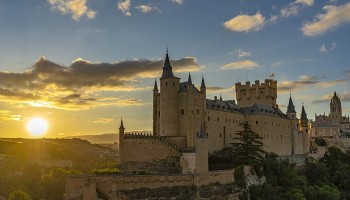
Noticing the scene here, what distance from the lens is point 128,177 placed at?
1711 inches

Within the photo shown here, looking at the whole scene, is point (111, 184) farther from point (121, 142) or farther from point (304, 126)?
point (304, 126)

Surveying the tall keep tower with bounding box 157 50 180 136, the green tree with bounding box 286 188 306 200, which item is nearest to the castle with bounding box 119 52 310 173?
the tall keep tower with bounding box 157 50 180 136

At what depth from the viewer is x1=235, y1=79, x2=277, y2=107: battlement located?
7725cm

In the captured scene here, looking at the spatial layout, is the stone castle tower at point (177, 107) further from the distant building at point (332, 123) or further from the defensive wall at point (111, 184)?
the distant building at point (332, 123)

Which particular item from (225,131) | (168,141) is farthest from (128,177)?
(225,131)

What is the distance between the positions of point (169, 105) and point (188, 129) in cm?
379

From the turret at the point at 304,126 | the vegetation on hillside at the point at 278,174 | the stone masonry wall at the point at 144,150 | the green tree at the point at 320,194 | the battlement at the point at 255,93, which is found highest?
the battlement at the point at 255,93

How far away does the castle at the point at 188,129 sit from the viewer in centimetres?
5147

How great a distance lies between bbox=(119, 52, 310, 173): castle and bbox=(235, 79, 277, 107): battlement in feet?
9.12

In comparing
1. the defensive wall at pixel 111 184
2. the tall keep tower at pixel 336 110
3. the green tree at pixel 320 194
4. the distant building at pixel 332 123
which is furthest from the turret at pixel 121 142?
the tall keep tower at pixel 336 110

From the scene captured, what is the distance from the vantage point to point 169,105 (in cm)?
5631

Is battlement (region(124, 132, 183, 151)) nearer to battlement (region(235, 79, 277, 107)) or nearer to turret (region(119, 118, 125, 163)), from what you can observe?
turret (region(119, 118, 125, 163))

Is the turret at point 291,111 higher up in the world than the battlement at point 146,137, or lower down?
higher up

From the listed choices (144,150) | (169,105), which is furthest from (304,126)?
(144,150)
